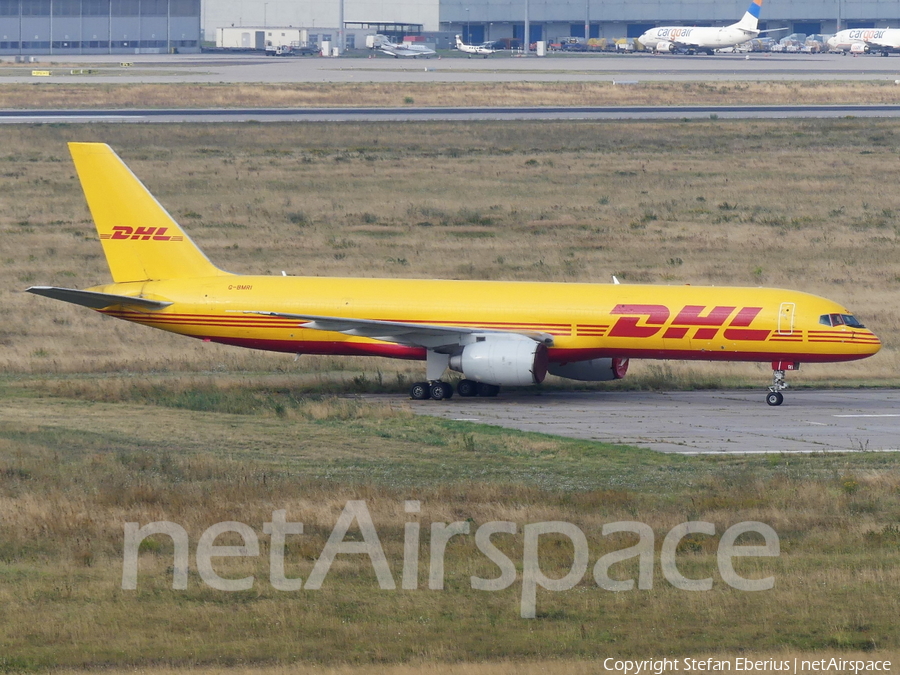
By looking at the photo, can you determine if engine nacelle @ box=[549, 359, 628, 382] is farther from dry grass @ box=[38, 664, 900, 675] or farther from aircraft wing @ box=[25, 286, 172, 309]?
dry grass @ box=[38, 664, 900, 675]

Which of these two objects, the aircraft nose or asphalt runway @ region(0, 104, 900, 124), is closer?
the aircraft nose

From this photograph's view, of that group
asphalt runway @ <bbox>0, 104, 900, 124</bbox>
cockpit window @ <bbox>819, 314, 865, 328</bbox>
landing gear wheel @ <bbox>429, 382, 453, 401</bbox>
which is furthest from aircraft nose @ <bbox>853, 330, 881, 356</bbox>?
asphalt runway @ <bbox>0, 104, 900, 124</bbox>

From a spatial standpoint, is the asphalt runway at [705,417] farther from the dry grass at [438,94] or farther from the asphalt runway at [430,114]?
the dry grass at [438,94]

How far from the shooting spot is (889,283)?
195 ft

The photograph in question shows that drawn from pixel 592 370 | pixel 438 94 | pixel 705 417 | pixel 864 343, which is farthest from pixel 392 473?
pixel 438 94

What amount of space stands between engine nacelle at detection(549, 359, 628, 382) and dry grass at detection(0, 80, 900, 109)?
296 feet

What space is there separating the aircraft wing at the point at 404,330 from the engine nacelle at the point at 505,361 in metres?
0.45

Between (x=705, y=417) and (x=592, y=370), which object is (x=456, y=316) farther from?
(x=705, y=417)

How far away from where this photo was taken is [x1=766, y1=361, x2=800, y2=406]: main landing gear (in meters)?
38.5

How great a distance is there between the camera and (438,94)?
135750 millimetres

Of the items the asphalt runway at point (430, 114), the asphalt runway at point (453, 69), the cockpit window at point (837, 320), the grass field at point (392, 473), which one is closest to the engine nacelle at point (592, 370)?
Answer: the grass field at point (392, 473)

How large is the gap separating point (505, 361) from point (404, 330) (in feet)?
10.9

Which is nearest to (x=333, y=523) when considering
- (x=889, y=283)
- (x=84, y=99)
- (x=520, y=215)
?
(x=889, y=283)

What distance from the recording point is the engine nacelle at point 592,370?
1613 inches
